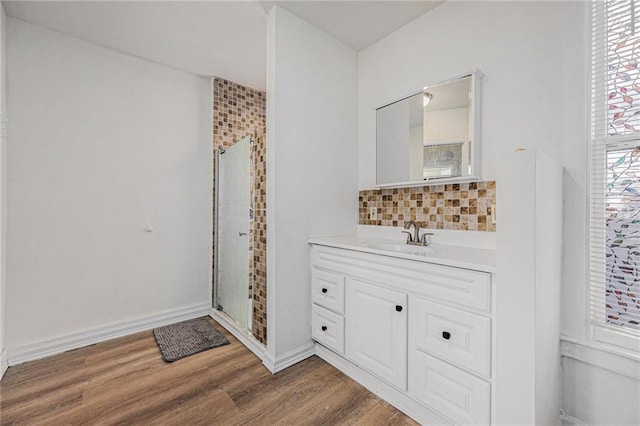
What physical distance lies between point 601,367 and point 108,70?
12.6 feet

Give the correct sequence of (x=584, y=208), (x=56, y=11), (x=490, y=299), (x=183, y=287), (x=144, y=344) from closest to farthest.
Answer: (x=490, y=299), (x=584, y=208), (x=56, y=11), (x=144, y=344), (x=183, y=287)

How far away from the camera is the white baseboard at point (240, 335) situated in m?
2.10

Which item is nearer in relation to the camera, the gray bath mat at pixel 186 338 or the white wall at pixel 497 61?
the white wall at pixel 497 61

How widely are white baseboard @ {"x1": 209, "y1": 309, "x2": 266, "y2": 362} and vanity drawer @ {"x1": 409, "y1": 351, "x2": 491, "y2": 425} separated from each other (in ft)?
3.67

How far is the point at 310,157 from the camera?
7.00 feet

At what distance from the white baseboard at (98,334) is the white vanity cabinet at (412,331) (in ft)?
5.10

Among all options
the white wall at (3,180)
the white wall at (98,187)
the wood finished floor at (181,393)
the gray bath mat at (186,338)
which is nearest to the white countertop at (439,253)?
the wood finished floor at (181,393)

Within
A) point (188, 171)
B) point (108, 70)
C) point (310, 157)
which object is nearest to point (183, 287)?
point (188, 171)

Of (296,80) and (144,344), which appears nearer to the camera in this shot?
(296,80)

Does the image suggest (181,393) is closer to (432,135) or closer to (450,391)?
(450,391)

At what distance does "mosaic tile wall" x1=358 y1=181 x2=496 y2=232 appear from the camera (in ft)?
5.65

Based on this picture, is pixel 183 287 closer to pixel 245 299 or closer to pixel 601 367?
pixel 245 299

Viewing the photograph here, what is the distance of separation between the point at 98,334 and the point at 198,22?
2645mm

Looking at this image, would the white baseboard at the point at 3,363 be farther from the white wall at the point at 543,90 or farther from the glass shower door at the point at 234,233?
the white wall at the point at 543,90
